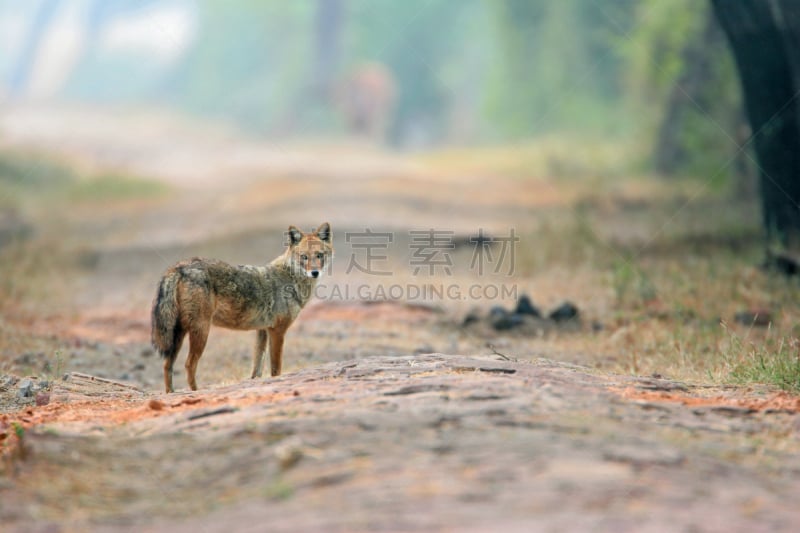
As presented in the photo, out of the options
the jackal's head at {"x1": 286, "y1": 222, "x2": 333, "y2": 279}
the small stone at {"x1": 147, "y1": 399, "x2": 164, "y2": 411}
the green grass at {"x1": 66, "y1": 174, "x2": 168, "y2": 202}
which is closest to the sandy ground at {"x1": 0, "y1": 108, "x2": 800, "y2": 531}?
the small stone at {"x1": 147, "y1": 399, "x2": 164, "y2": 411}

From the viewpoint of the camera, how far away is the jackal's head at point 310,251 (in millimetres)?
8586

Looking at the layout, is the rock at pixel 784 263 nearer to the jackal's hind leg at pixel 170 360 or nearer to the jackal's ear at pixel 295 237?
the jackal's ear at pixel 295 237

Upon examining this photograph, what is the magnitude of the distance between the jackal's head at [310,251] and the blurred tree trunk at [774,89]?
21.5 feet

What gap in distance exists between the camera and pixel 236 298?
772 cm

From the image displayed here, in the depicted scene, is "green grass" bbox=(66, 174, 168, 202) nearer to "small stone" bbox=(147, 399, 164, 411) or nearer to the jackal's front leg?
the jackal's front leg

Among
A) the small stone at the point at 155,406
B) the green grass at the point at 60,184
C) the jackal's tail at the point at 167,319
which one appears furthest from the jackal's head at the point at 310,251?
the green grass at the point at 60,184

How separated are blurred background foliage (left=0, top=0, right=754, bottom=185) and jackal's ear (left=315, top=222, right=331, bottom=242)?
10775mm

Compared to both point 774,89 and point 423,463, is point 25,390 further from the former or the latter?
point 774,89

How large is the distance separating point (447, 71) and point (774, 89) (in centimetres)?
3909

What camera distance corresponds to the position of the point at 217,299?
7574 mm

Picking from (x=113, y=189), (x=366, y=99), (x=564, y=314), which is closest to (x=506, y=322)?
(x=564, y=314)

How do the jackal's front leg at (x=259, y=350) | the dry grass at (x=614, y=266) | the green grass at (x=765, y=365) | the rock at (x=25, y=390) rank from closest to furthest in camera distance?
the green grass at (x=765, y=365), the rock at (x=25, y=390), the jackal's front leg at (x=259, y=350), the dry grass at (x=614, y=266)

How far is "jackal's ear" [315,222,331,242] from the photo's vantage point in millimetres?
8969

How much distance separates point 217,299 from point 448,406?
11.4ft
